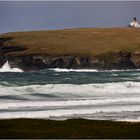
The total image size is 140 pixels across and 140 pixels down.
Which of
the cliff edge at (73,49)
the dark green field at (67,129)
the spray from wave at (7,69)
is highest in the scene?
the cliff edge at (73,49)

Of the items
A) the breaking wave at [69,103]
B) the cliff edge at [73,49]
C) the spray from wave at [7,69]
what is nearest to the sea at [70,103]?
the breaking wave at [69,103]

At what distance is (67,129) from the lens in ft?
98.3

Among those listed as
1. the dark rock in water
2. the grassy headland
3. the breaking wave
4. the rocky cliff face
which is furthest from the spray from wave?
the breaking wave

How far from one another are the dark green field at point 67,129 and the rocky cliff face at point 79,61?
362 ft

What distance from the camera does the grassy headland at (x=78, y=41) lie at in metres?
153

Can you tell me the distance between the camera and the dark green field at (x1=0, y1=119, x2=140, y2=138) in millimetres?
27641

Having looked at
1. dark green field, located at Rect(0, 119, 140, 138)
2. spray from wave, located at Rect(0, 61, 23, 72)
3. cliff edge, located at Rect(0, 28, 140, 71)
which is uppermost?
cliff edge, located at Rect(0, 28, 140, 71)

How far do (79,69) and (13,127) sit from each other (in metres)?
113

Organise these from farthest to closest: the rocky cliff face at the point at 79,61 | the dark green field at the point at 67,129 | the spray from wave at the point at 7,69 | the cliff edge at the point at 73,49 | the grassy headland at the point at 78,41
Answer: the grassy headland at the point at 78,41
the spray from wave at the point at 7,69
the cliff edge at the point at 73,49
the rocky cliff face at the point at 79,61
the dark green field at the point at 67,129

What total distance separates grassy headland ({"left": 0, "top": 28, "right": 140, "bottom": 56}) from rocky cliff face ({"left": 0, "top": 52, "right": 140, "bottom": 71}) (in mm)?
3073

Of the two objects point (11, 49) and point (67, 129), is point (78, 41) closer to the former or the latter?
point (11, 49)

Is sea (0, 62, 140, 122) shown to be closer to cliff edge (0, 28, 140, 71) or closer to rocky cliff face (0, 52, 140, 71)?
rocky cliff face (0, 52, 140, 71)

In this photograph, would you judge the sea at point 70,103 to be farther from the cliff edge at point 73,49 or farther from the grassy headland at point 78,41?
the grassy headland at point 78,41

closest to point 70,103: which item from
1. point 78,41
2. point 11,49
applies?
point 11,49
